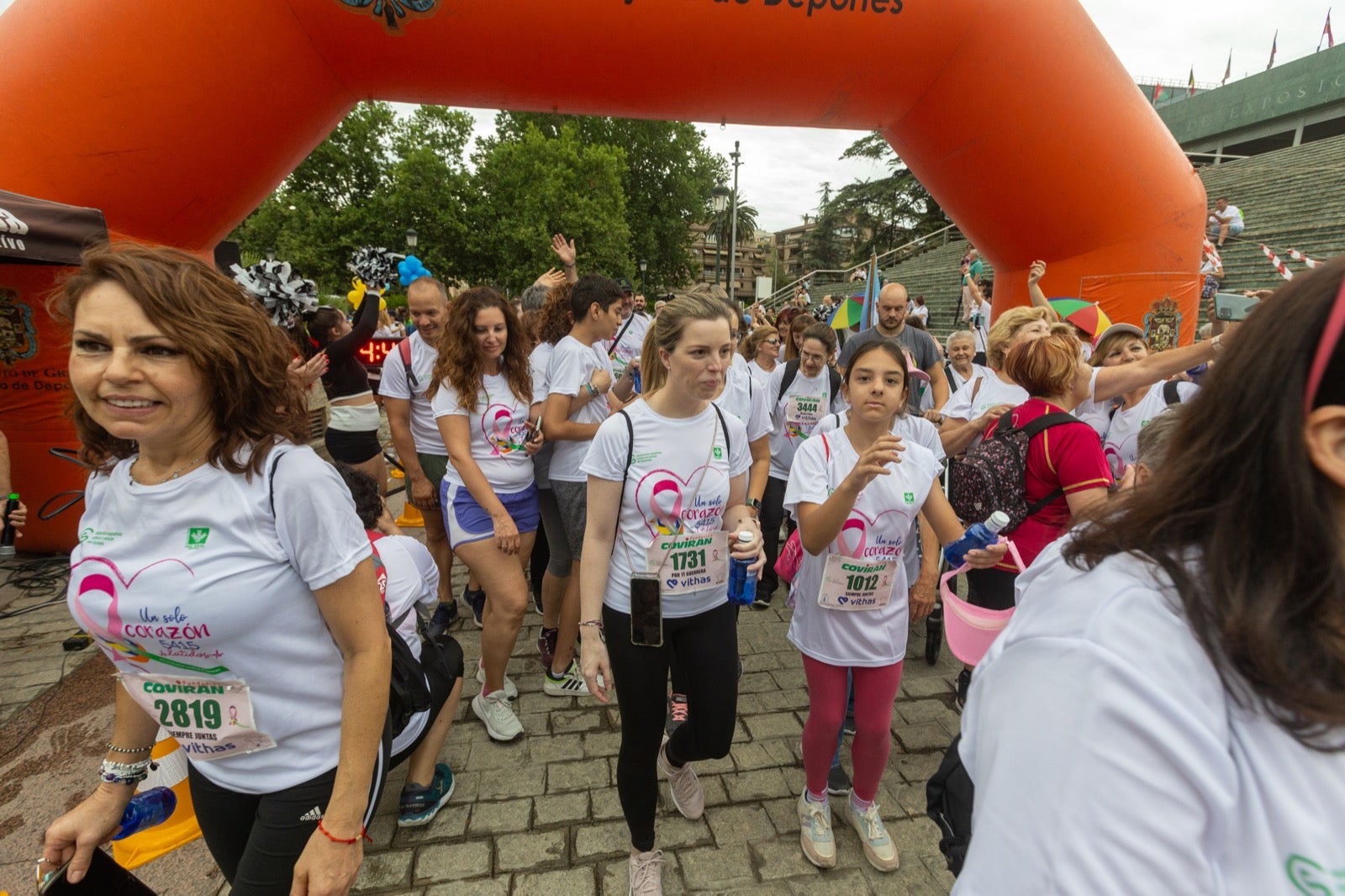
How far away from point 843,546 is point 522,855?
1703 mm

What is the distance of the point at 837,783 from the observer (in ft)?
8.79

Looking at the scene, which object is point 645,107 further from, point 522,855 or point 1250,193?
point 1250,193

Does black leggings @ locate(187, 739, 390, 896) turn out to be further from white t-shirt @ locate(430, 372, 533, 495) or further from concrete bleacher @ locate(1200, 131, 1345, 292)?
concrete bleacher @ locate(1200, 131, 1345, 292)

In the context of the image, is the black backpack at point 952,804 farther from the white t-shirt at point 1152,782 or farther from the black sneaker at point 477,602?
the black sneaker at point 477,602

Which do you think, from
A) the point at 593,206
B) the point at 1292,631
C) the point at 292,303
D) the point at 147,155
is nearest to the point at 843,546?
the point at 1292,631

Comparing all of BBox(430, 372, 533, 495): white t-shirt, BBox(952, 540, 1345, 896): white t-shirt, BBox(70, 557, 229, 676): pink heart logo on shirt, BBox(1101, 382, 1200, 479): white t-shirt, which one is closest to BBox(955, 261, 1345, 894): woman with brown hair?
BBox(952, 540, 1345, 896): white t-shirt

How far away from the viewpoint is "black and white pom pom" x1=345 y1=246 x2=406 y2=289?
508 cm

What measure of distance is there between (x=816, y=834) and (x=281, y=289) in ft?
14.2

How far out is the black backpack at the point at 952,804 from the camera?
4.18 feet

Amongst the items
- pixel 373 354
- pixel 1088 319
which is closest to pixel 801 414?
pixel 1088 319

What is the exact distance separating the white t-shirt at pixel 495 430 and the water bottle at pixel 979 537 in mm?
2114

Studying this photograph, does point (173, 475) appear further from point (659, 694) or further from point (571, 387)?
point (571, 387)

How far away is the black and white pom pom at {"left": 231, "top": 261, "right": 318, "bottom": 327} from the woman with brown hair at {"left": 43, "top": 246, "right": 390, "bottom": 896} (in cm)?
290

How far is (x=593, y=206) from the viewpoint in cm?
2566
